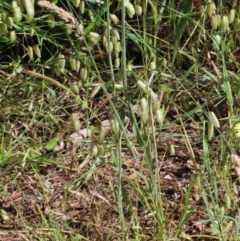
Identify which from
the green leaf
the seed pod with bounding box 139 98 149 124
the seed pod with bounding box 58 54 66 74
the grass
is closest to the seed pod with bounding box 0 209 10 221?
the grass

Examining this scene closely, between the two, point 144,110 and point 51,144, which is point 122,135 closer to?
Answer: point 51,144

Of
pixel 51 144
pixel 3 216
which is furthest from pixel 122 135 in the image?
pixel 3 216

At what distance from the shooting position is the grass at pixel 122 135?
6.82 feet

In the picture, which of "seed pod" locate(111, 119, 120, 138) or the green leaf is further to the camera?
the green leaf

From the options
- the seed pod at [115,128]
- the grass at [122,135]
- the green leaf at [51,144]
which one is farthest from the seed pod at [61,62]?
the seed pod at [115,128]

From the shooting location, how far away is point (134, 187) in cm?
226

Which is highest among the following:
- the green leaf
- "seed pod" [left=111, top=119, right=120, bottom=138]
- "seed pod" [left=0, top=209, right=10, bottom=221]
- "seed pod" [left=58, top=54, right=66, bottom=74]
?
"seed pod" [left=58, top=54, right=66, bottom=74]

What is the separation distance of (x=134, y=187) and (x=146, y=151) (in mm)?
259

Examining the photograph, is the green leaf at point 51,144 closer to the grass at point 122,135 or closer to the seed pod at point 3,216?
the grass at point 122,135

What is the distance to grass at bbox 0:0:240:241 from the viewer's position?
6.82 ft

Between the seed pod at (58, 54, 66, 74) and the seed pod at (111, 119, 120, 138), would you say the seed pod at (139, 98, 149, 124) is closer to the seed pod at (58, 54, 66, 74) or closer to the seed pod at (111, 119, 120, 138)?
the seed pod at (111, 119, 120, 138)

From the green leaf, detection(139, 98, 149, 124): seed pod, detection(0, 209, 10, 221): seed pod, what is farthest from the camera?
the green leaf

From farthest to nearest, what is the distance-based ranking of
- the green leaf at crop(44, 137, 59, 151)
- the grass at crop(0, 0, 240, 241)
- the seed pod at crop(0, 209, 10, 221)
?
1. the green leaf at crop(44, 137, 59, 151)
2. the seed pod at crop(0, 209, 10, 221)
3. the grass at crop(0, 0, 240, 241)

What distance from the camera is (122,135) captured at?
255 cm
